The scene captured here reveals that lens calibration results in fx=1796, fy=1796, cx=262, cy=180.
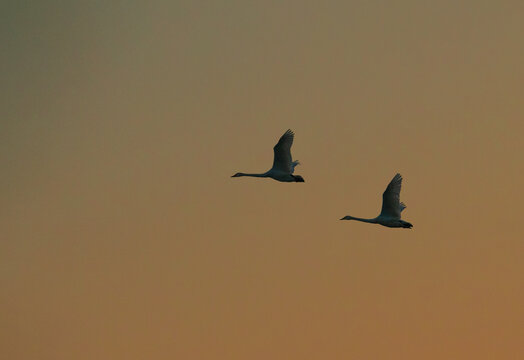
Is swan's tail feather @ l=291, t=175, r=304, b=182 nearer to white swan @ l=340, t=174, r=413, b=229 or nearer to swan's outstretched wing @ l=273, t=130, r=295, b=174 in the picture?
swan's outstretched wing @ l=273, t=130, r=295, b=174

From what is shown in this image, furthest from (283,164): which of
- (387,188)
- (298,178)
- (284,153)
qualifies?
(387,188)

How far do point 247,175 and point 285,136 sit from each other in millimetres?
12861

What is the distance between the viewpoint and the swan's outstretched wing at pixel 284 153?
496 ft

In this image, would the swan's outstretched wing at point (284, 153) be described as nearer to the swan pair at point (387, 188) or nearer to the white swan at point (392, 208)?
the swan pair at point (387, 188)

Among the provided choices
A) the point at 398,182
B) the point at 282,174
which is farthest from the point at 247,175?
the point at 398,182

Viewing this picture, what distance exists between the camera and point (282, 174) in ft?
508

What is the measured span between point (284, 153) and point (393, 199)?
35.1ft

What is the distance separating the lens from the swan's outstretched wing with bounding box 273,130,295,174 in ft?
496

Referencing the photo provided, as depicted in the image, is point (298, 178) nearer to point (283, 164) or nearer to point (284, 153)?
point (283, 164)

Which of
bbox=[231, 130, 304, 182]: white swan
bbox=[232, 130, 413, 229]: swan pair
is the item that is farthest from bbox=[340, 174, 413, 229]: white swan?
bbox=[231, 130, 304, 182]: white swan

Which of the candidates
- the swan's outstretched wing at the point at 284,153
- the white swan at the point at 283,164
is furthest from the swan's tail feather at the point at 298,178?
the swan's outstretched wing at the point at 284,153

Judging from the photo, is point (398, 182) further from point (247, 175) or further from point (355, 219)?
point (247, 175)

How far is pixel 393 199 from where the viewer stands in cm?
14875

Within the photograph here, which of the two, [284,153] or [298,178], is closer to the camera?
[284,153]
